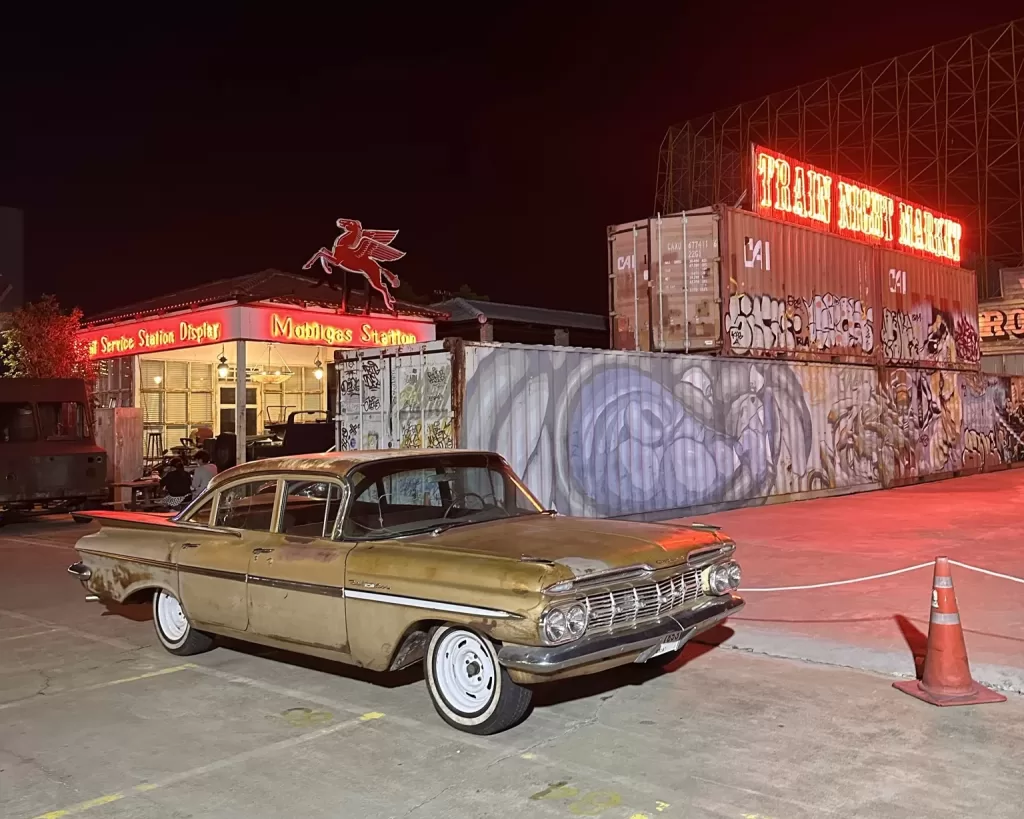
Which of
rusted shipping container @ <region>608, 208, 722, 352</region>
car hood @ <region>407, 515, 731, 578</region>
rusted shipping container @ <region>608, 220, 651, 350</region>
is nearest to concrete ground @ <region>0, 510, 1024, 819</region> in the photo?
car hood @ <region>407, 515, 731, 578</region>

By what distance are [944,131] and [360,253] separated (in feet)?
87.6

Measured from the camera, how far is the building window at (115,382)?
79.6 feet

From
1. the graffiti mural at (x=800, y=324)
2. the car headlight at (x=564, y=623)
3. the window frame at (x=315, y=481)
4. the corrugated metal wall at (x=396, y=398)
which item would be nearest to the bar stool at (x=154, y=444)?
the corrugated metal wall at (x=396, y=398)

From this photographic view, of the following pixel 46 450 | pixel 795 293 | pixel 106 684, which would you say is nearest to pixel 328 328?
pixel 46 450

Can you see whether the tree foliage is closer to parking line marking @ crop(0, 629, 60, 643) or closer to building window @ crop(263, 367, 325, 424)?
building window @ crop(263, 367, 325, 424)

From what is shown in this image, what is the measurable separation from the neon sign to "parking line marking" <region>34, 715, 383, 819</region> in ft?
44.1

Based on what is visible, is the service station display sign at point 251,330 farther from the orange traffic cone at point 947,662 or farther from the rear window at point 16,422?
the orange traffic cone at point 947,662

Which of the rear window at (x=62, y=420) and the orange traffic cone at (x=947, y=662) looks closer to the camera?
the orange traffic cone at (x=947, y=662)

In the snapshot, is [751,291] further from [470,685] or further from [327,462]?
[470,685]

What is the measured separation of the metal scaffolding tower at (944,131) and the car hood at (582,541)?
2921 centimetres

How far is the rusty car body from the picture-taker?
15094 millimetres

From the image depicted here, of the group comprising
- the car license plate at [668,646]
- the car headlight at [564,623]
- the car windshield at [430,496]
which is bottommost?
the car license plate at [668,646]

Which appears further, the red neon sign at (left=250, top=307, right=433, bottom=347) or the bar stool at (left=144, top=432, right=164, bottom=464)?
the bar stool at (left=144, top=432, right=164, bottom=464)

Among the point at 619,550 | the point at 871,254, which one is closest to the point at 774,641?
the point at 619,550
